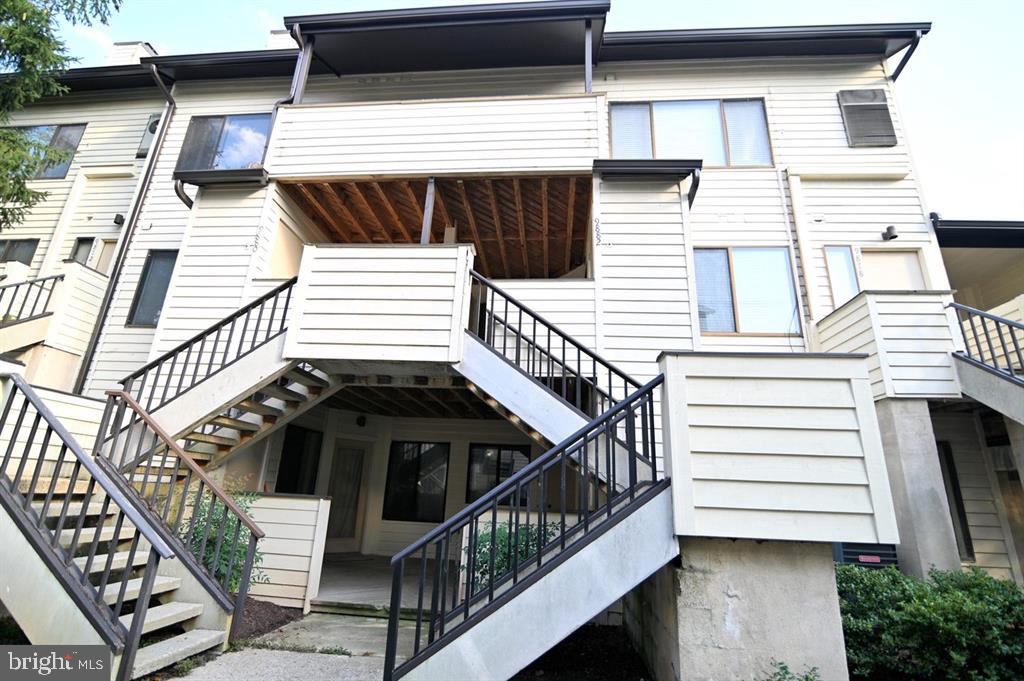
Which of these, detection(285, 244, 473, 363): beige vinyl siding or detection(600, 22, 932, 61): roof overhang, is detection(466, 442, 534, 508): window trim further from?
detection(600, 22, 932, 61): roof overhang

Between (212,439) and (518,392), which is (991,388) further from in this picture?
(212,439)

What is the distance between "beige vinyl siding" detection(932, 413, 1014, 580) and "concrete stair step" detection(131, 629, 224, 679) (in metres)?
9.05

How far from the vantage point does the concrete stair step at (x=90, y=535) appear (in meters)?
3.92

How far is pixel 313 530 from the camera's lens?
5.65m

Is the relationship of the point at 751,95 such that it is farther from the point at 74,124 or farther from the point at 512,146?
the point at 74,124

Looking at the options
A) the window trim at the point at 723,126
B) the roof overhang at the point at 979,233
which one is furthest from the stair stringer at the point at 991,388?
the window trim at the point at 723,126

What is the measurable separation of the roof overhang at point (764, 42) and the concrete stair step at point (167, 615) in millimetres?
9530

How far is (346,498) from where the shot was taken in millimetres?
9906

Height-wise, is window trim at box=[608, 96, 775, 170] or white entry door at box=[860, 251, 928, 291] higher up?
window trim at box=[608, 96, 775, 170]

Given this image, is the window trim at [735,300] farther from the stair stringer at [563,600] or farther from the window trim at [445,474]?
the window trim at [445,474]

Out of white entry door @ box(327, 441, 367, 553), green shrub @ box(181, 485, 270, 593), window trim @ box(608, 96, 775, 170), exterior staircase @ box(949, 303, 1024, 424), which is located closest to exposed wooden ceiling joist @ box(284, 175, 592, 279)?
window trim @ box(608, 96, 775, 170)

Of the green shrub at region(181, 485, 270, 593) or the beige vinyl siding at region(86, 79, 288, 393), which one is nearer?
the green shrub at region(181, 485, 270, 593)

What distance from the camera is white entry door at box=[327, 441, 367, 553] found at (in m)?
9.56

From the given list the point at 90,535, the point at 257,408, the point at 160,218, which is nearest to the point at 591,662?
the point at 257,408
